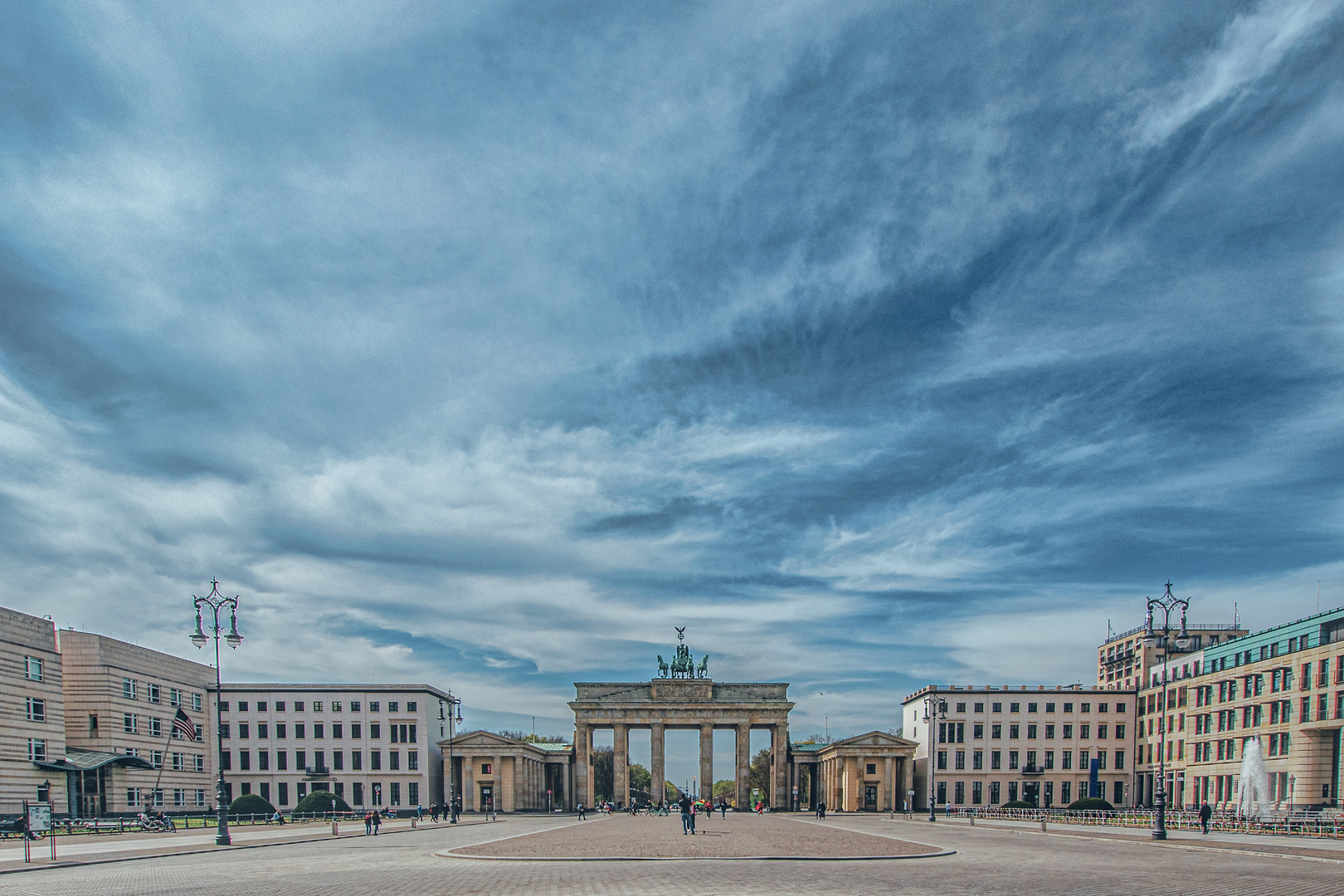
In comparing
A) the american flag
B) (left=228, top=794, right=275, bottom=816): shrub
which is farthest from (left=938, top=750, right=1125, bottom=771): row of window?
the american flag

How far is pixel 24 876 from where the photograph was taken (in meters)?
28.2

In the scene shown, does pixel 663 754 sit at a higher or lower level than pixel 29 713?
lower

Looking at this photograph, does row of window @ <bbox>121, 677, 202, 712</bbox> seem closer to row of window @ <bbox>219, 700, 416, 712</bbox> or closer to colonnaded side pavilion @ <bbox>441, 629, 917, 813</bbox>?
row of window @ <bbox>219, 700, 416, 712</bbox>

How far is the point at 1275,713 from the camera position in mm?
78938

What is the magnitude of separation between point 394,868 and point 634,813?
74.5 metres

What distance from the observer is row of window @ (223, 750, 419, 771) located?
11025 cm

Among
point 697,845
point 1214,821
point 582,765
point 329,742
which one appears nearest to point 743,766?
point 582,765

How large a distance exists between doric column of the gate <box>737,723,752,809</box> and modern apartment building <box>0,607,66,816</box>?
72643 mm

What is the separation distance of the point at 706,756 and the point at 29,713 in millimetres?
76544

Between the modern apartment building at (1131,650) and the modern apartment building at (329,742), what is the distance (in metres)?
91.0

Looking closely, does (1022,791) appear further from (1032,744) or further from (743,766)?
(743,766)

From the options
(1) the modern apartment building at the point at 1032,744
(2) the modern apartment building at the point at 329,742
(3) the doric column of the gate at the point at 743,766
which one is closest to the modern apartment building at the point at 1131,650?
(1) the modern apartment building at the point at 1032,744

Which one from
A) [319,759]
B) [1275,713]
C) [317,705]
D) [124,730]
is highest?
[124,730]

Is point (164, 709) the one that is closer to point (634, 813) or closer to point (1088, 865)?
point (634, 813)
